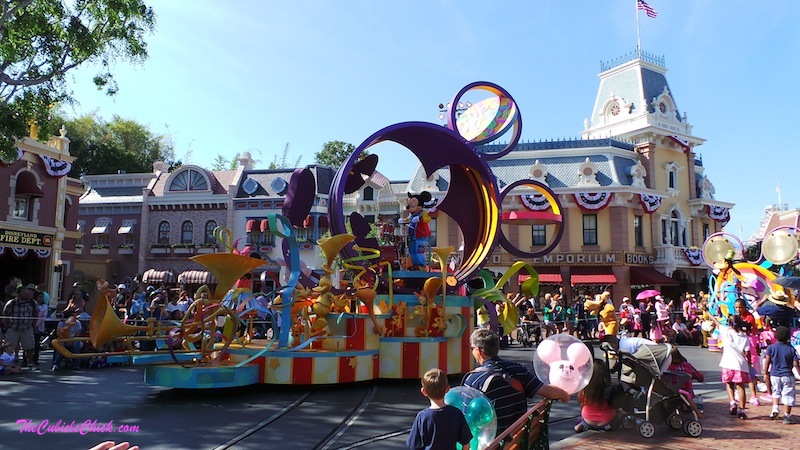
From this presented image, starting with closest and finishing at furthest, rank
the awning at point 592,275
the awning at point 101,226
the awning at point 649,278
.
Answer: the awning at point 592,275
the awning at point 649,278
the awning at point 101,226

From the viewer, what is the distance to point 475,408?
12.2 feet

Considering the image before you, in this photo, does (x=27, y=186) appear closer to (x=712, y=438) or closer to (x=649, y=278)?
(x=712, y=438)

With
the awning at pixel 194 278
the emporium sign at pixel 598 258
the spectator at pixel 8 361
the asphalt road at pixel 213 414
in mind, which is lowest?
the asphalt road at pixel 213 414

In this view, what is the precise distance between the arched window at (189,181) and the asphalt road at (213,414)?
78.9ft

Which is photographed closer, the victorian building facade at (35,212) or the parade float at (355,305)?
the parade float at (355,305)

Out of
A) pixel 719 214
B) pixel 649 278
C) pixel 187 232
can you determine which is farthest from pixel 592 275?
pixel 187 232

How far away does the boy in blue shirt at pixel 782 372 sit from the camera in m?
7.03

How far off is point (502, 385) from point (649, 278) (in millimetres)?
25865

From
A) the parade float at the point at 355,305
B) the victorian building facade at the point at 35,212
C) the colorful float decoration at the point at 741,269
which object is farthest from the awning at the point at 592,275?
the victorian building facade at the point at 35,212

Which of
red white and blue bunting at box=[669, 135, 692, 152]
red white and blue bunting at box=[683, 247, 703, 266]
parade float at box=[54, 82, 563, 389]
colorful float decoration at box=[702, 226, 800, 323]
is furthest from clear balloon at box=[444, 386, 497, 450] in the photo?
red white and blue bunting at box=[669, 135, 692, 152]

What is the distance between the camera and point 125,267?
109ft

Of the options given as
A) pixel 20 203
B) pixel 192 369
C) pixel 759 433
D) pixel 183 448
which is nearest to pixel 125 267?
pixel 20 203

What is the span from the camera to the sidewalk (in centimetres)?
601

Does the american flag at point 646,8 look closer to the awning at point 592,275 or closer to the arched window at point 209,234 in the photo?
the awning at point 592,275
